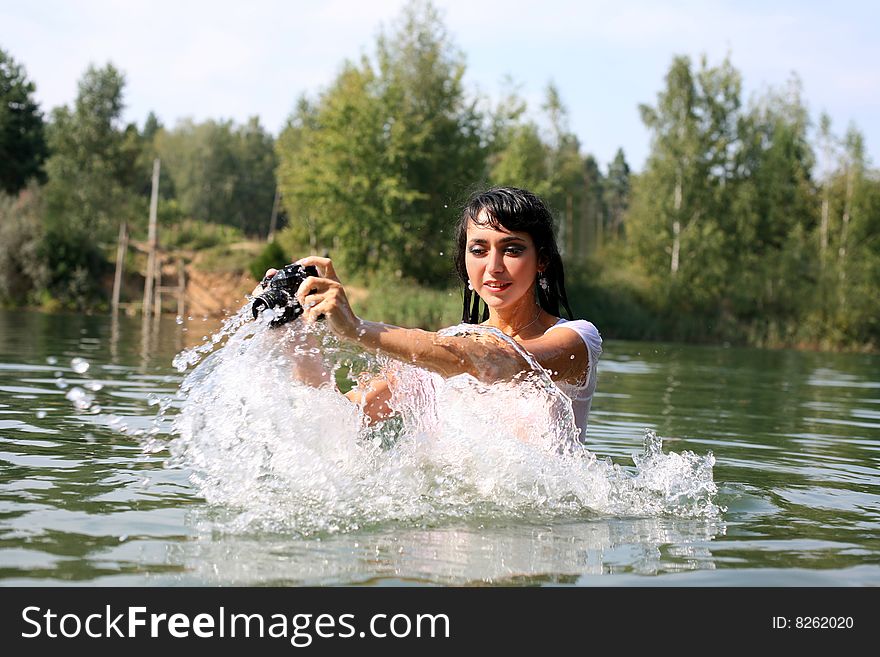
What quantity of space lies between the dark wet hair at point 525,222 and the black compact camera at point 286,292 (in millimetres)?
1029

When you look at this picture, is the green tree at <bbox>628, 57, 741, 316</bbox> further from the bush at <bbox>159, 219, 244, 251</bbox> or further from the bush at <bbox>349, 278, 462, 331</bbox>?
the bush at <bbox>159, 219, 244, 251</bbox>

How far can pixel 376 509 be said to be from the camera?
4.87 m

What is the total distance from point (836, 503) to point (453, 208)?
2679mm

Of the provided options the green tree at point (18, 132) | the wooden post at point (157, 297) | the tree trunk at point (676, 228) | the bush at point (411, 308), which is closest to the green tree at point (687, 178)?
the tree trunk at point (676, 228)

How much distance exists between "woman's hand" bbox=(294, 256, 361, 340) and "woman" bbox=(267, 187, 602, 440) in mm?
202

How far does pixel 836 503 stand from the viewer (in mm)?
5902

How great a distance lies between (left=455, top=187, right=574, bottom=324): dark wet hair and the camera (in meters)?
4.81

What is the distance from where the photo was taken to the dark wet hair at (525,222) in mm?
4812

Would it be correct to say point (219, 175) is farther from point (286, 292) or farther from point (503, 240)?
point (286, 292)

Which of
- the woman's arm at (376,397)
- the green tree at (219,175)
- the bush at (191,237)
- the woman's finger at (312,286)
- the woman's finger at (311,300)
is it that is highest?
the green tree at (219,175)

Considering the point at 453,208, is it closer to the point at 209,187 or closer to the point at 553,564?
the point at 553,564

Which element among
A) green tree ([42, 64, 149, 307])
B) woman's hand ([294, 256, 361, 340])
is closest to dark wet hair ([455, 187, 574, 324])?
woman's hand ([294, 256, 361, 340])

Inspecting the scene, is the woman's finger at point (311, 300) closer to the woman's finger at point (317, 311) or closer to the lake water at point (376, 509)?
the woman's finger at point (317, 311)
